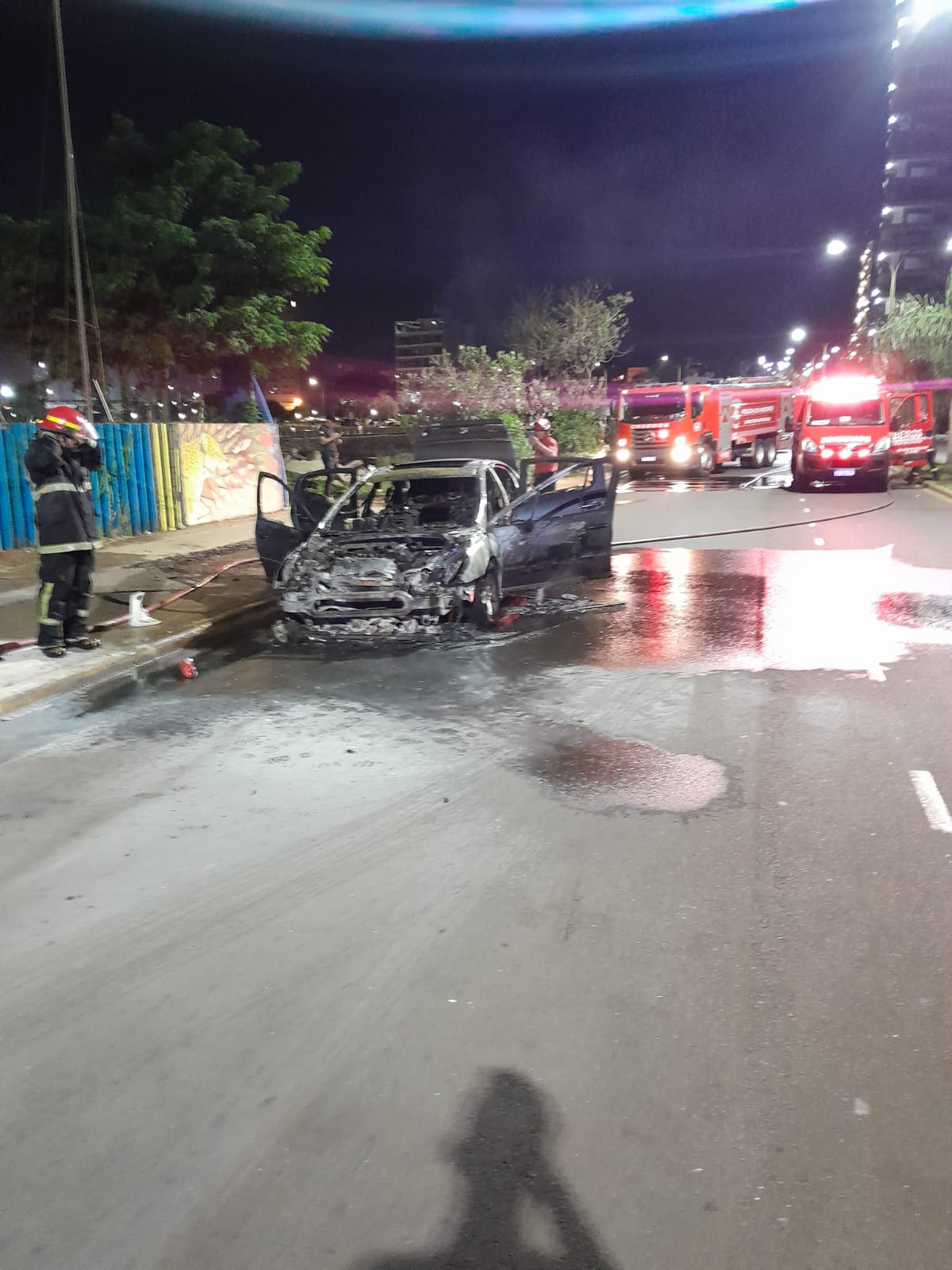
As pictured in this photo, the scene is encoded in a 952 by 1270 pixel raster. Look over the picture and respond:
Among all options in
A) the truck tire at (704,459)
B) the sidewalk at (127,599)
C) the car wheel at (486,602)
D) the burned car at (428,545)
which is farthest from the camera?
the truck tire at (704,459)

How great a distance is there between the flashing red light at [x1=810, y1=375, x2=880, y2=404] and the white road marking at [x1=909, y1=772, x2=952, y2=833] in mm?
20482

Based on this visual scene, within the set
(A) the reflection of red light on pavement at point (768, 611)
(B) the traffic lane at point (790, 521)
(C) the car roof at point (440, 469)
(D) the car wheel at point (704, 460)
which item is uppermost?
(C) the car roof at point (440, 469)

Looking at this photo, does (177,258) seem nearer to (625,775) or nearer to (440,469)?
(440,469)

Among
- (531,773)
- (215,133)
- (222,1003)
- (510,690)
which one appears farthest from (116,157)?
(222,1003)

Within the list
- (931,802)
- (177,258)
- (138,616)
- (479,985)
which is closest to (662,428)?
(177,258)

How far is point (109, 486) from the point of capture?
15.0 m

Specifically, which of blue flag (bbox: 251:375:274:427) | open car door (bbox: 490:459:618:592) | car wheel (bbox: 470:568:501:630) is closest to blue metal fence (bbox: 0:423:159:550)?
open car door (bbox: 490:459:618:592)

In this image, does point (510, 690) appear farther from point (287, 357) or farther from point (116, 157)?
point (116, 157)

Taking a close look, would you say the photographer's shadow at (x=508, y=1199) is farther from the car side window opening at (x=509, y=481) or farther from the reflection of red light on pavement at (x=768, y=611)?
the car side window opening at (x=509, y=481)

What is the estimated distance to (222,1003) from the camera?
3404 mm

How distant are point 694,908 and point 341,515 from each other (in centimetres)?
715

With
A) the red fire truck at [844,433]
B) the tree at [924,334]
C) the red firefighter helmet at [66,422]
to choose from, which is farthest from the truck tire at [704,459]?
the red firefighter helmet at [66,422]

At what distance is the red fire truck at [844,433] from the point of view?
75.8 ft

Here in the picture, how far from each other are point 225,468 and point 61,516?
10.2 metres
